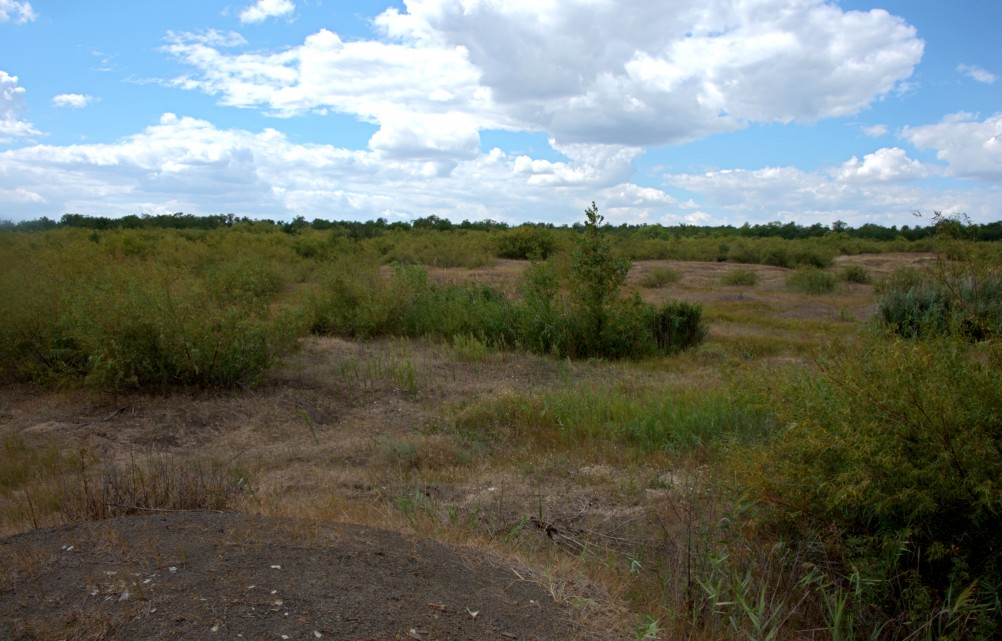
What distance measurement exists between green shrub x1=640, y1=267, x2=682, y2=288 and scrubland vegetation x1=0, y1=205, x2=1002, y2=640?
11411 millimetres

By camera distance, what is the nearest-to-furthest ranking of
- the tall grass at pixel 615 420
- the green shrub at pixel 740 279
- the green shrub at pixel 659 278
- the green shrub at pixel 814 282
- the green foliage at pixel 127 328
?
the tall grass at pixel 615 420 → the green foliage at pixel 127 328 → the green shrub at pixel 814 282 → the green shrub at pixel 659 278 → the green shrub at pixel 740 279

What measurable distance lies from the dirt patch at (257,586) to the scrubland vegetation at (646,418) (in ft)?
2.15

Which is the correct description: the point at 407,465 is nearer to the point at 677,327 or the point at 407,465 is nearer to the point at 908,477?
the point at 908,477

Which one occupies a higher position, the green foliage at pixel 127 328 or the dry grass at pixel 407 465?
the green foliage at pixel 127 328

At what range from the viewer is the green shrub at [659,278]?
29.4m

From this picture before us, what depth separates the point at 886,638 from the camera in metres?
4.31

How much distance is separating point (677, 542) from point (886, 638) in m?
1.36

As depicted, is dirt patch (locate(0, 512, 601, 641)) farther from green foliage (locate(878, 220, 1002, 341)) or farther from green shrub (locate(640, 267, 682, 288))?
green shrub (locate(640, 267, 682, 288))

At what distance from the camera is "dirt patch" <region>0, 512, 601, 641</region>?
10.9ft

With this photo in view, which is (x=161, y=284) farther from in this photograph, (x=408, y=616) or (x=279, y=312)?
(x=408, y=616)

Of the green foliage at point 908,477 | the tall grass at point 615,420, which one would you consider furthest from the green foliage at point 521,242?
the green foliage at point 908,477

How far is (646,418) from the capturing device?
8.34 meters

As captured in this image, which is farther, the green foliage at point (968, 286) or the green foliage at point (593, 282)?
the green foliage at point (593, 282)

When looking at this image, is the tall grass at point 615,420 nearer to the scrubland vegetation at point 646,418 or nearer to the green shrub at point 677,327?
the scrubland vegetation at point 646,418
